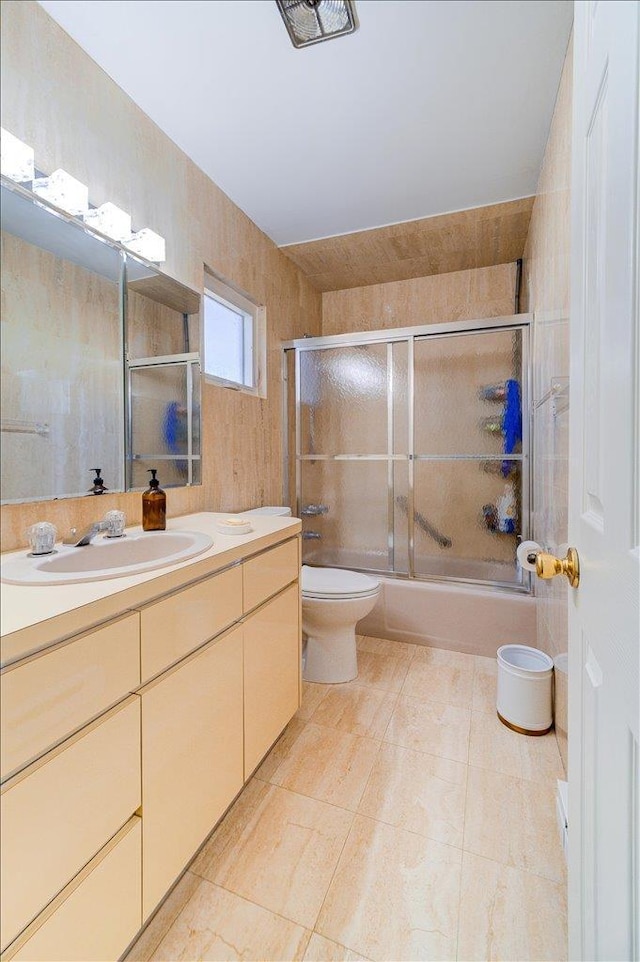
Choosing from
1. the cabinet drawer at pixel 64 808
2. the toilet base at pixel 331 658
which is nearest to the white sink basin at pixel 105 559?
the cabinet drawer at pixel 64 808

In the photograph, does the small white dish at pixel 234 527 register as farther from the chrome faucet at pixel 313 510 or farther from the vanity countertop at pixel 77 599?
the chrome faucet at pixel 313 510

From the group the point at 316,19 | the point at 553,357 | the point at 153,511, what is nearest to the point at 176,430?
the point at 153,511

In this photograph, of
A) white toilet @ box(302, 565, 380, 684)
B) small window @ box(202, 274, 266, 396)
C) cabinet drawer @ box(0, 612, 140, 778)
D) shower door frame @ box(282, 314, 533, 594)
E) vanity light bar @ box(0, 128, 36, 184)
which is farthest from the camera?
shower door frame @ box(282, 314, 533, 594)

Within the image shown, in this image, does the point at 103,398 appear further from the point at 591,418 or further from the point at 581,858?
the point at 581,858

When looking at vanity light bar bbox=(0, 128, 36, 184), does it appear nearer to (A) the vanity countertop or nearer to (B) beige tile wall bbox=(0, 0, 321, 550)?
(B) beige tile wall bbox=(0, 0, 321, 550)

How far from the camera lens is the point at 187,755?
1.00 metres

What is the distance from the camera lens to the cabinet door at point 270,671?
4.17 ft

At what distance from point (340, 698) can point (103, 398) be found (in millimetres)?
1538

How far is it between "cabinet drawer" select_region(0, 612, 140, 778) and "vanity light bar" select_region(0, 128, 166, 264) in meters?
1.17

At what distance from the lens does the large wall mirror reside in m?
1.09

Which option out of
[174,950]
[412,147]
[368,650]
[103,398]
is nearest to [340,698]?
[368,650]

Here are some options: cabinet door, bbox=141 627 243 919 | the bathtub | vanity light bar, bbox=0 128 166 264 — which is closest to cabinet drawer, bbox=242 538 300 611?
cabinet door, bbox=141 627 243 919

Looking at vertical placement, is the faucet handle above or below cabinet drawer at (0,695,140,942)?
above

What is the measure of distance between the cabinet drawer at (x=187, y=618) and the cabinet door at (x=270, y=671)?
0.14m
